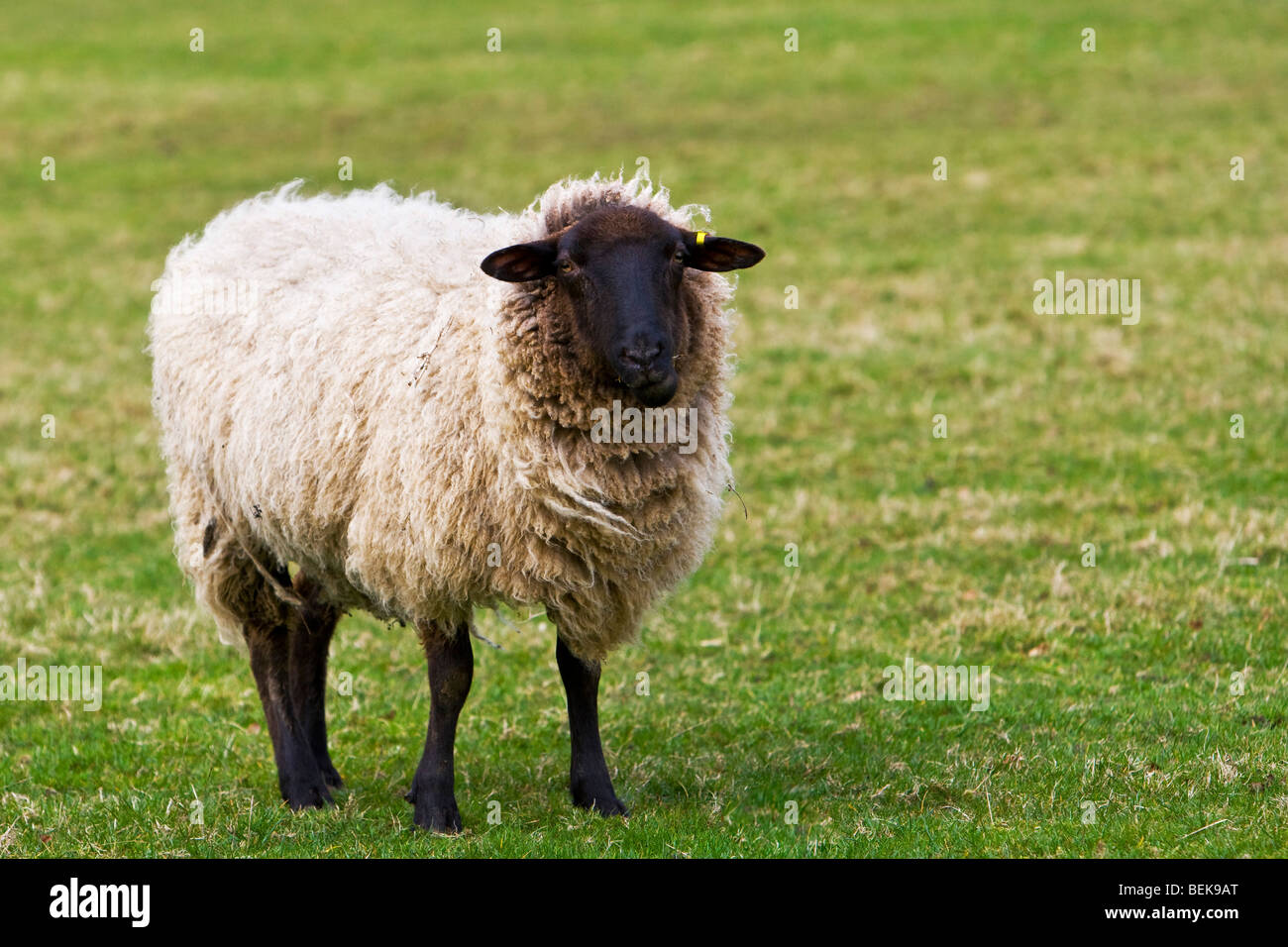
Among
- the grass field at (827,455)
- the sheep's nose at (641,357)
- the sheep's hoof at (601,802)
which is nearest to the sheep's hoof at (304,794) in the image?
the grass field at (827,455)

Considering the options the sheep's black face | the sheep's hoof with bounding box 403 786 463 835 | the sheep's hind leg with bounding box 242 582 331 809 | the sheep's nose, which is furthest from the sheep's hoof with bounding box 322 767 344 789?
the sheep's nose

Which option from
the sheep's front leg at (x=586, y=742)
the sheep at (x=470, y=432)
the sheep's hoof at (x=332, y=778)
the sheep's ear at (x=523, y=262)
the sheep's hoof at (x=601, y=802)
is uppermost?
the sheep's ear at (x=523, y=262)

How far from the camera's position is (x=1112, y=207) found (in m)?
22.0

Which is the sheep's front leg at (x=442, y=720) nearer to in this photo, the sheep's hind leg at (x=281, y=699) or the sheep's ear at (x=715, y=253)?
the sheep's hind leg at (x=281, y=699)

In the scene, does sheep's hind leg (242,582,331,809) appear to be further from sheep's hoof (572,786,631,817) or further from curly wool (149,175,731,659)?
sheep's hoof (572,786,631,817)

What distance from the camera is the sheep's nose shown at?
642 cm

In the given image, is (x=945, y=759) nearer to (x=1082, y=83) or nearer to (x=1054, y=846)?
(x=1054, y=846)

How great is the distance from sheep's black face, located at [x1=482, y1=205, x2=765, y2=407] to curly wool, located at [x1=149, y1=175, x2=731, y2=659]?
15cm

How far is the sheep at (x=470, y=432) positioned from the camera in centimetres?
683

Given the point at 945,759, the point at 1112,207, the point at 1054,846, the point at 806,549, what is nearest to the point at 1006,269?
the point at 1112,207

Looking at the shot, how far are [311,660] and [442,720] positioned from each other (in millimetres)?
1518

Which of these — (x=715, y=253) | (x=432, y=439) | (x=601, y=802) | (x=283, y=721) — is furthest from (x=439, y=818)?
(x=715, y=253)

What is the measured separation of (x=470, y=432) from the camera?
7.04m

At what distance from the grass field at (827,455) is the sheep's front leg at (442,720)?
0.75 feet
